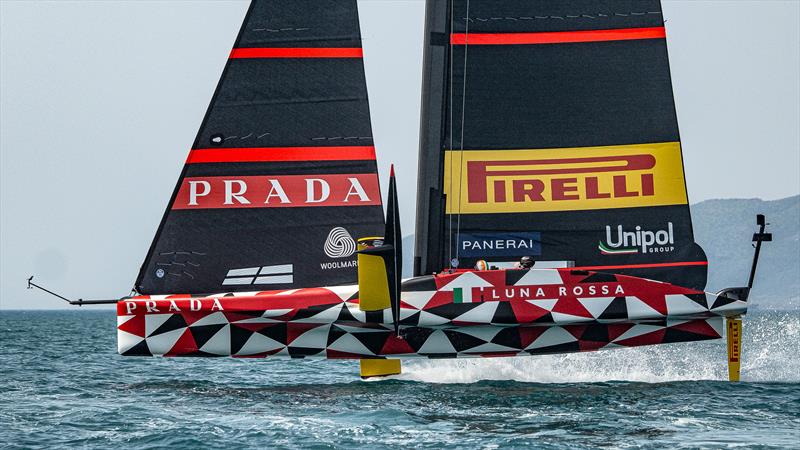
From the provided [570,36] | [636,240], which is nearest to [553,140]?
[570,36]

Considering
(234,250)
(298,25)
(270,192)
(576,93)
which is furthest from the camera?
(298,25)

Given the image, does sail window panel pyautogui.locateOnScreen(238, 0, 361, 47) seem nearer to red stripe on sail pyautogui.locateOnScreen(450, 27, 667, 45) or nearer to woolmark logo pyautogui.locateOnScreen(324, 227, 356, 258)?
red stripe on sail pyautogui.locateOnScreen(450, 27, 667, 45)

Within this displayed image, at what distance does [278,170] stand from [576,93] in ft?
14.5

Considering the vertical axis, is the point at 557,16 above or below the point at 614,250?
above

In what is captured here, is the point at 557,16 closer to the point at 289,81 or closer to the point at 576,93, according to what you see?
the point at 576,93

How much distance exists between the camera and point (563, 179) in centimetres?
1500

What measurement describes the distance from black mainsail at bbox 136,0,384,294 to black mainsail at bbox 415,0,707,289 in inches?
41.8

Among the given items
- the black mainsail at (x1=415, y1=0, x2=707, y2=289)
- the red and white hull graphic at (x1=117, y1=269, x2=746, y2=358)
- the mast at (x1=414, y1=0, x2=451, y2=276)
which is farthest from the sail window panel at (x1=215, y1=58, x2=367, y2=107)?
the red and white hull graphic at (x1=117, y1=269, x2=746, y2=358)

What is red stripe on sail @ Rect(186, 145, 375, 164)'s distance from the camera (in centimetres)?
1488

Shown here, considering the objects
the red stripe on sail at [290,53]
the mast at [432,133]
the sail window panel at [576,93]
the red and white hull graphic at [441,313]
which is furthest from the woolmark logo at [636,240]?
the red stripe on sail at [290,53]

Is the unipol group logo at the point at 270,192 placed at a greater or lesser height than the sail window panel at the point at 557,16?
lesser

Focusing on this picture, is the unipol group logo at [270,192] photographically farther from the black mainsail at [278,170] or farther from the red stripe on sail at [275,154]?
the red stripe on sail at [275,154]

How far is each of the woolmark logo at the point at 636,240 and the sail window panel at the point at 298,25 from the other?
4.65 meters

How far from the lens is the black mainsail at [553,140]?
14.9 meters
